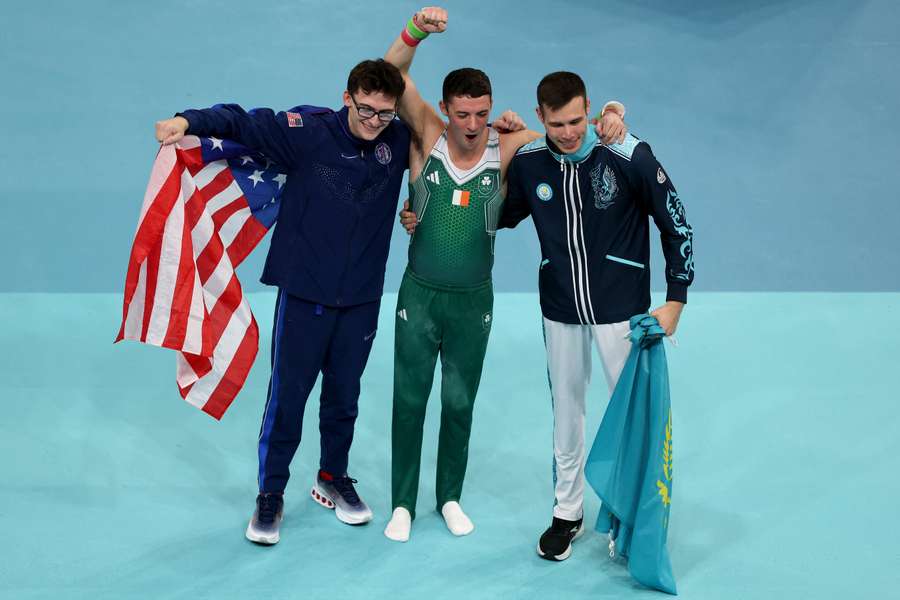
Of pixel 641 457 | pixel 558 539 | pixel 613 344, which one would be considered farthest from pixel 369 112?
pixel 558 539

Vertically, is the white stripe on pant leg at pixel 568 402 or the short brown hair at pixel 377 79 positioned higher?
the short brown hair at pixel 377 79

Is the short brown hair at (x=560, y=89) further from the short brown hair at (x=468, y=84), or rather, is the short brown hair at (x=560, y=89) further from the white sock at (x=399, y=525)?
the white sock at (x=399, y=525)

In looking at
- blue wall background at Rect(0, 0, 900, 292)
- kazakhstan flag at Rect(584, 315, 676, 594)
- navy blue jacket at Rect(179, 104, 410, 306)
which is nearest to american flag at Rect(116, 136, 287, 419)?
navy blue jacket at Rect(179, 104, 410, 306)

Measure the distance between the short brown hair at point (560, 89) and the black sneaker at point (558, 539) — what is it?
192cm

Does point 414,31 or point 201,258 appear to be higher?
point 414,31

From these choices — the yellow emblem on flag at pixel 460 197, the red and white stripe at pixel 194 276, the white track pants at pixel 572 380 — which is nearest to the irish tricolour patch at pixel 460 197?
Result: the yellow emblem on flag at pixel 460 197

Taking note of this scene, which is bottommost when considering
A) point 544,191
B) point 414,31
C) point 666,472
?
point 666,472

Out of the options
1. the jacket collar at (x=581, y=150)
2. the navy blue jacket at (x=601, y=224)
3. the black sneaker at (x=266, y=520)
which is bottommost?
the black sneaker at (x=266, y=520)

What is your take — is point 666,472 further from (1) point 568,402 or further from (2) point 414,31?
(2) point 414,31

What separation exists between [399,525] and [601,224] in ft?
5.63

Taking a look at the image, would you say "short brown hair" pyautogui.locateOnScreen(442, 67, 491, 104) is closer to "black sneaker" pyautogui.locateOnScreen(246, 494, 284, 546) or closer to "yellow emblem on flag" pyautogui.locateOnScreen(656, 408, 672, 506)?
"yellow emblem on flag" pyautogui.locateOnScreen(656, 408, 672, 506)

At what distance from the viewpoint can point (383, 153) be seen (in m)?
4.93

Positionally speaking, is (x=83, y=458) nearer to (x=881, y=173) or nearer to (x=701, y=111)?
(x=701, y=111)

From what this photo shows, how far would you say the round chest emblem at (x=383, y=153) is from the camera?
4918 mm
